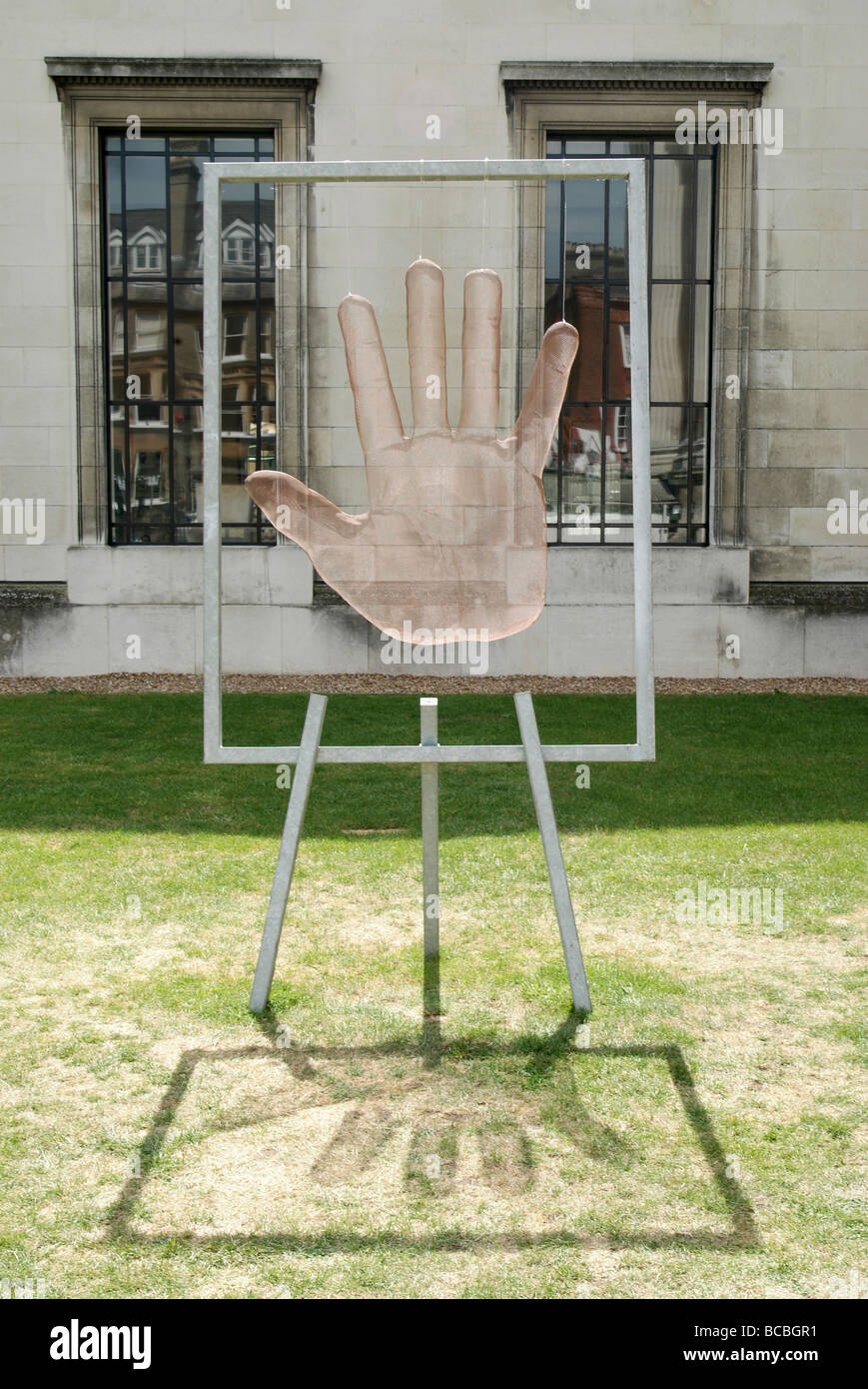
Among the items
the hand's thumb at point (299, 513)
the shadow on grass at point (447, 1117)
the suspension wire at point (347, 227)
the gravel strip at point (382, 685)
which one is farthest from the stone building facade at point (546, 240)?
the shadow on grass at point (447, 1117)

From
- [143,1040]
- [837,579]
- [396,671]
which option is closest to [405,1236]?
[143,1040]

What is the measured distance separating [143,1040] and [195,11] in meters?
13.6

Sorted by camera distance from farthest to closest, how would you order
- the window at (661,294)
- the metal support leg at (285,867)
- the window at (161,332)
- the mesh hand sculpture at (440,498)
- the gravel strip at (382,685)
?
1. the window at (161,332)
2. the window at (661,294)
3. the gravel strip at (382,685)
4. the mesh hand sculpture at (440,498)
5. the metal support leg at (285,867)

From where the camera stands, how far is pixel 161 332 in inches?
627

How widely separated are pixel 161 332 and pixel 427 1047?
41.0ft

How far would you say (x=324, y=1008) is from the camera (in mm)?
5742

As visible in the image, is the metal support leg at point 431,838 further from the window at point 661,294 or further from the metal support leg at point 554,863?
the window at point 661,294

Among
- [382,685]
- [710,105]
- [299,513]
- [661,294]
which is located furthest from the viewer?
[661,294]

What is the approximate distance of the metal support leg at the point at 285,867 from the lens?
5.45 m

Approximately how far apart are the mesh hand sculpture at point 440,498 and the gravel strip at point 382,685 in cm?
57

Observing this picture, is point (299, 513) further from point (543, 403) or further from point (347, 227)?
point (347, 227)

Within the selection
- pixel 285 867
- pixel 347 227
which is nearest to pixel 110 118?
pixel 347 227

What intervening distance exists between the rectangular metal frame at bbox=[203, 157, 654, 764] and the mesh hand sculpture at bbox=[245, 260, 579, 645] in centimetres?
31

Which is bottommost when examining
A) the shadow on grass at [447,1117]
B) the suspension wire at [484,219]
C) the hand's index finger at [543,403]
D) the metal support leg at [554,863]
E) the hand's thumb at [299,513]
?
the shadow on grass at [447,1117]
